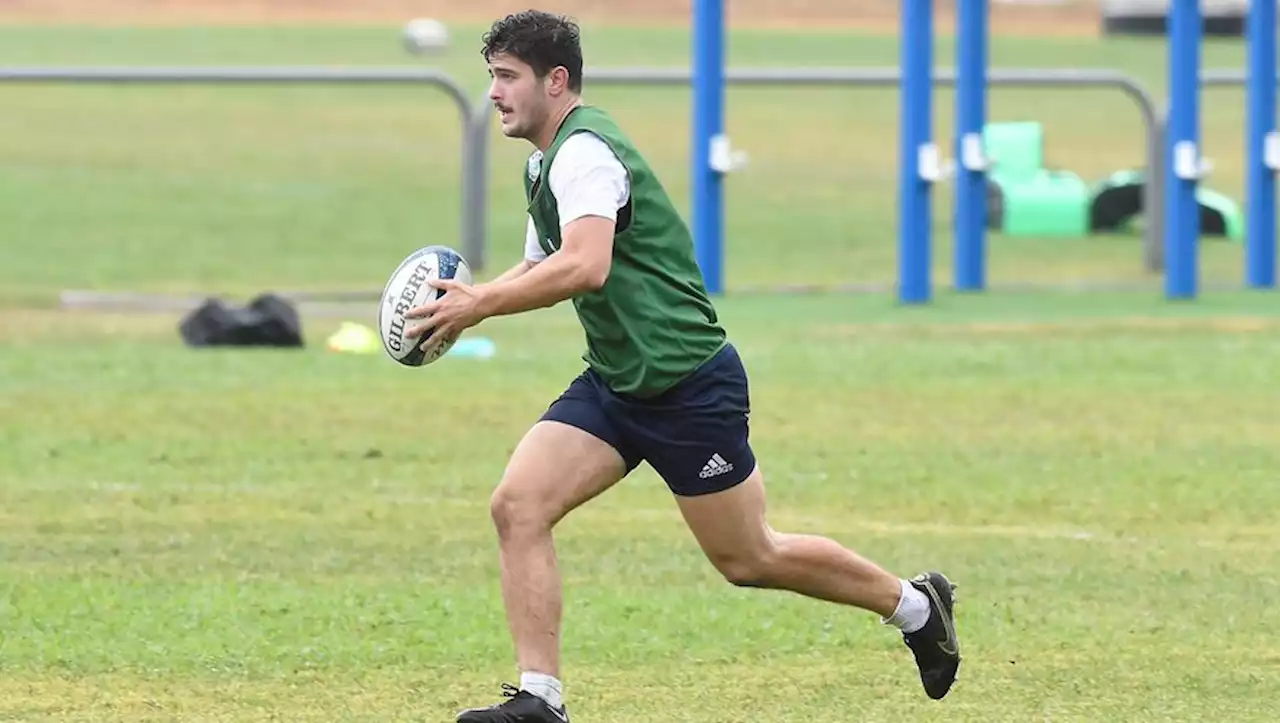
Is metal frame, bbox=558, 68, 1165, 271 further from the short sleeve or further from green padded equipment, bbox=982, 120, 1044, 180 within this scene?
the short sleeve

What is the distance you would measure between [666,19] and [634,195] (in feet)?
132

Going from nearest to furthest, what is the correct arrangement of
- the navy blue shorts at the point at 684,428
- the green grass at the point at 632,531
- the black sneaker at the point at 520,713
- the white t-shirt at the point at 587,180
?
the black sneaker at the point at 520,713, the white t-shirt at the point at 587,180, the navy blue shorts at the point at 684,428, the green grass at the point at 632,531

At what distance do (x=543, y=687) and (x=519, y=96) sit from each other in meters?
1.57

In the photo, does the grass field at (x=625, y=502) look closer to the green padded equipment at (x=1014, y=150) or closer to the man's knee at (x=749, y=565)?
the man's knee at (x=749, y=565)

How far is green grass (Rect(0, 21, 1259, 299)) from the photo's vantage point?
22.0 meters

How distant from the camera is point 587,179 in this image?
6863 millimetres

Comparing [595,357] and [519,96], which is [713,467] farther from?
[519,96]

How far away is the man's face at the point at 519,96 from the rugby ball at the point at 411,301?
417 mm

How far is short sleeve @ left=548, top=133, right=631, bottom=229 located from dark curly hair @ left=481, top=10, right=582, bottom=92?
21cm

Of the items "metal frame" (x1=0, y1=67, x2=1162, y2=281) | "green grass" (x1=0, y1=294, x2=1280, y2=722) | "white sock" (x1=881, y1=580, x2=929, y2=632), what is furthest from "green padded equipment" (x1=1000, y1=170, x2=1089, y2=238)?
"white sock" (x1=881, y1=580, x2=929, y2=632)

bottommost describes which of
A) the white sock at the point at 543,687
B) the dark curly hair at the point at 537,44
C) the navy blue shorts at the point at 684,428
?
the white sock at the point at 543,687

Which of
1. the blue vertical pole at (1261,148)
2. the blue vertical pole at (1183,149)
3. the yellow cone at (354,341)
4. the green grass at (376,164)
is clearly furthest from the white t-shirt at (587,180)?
the blue vertical pole at (1261,148)

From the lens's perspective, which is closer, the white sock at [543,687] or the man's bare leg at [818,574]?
the white sock at [543,687]

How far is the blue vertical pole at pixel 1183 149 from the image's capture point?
18828mm
